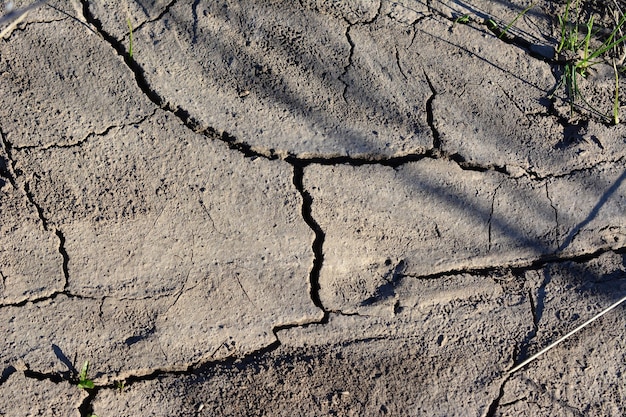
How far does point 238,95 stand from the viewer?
279 cm

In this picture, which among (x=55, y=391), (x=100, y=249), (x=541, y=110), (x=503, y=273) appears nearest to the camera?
(x=55, y=391)

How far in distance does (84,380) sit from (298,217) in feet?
3.38

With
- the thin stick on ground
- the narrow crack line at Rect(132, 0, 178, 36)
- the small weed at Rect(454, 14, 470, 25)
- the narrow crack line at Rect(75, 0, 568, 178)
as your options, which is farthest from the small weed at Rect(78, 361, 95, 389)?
the small weed at Rect(454, 14, 470, 25)

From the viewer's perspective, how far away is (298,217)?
2.63m

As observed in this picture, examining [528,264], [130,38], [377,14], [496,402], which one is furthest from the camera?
[377,14]

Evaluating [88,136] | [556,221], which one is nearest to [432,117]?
[556,221]

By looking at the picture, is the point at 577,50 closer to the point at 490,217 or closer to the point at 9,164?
the point at 490,217

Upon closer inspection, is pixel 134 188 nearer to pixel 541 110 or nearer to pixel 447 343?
pixel 447 343

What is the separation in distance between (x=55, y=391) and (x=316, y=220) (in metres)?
1.19

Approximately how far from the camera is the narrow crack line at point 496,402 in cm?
247

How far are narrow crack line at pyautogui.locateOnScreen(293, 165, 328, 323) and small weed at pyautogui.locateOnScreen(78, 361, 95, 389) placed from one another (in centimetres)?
89

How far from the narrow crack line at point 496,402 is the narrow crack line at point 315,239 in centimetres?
72

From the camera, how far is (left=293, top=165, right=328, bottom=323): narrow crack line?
2.55 m

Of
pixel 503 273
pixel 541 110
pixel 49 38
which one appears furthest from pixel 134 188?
pixel 541 110
